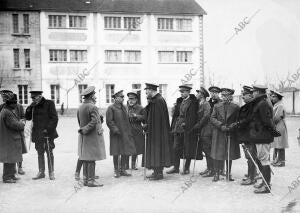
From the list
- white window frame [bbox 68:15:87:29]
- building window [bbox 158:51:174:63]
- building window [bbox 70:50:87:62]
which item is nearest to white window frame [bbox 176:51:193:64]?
building window [bbox 158:51:174:63]

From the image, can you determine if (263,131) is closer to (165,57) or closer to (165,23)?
(165,57)

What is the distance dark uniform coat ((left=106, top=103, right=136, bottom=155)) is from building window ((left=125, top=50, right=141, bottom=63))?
28982 millimetres

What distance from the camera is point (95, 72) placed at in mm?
37812

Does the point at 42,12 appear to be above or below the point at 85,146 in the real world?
above

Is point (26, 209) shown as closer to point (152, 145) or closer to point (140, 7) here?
point (152, 145)

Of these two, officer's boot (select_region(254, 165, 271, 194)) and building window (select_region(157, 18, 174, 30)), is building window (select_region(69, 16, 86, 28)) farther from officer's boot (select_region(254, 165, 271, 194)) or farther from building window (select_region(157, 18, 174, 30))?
officer's boot (select_region(254, 165, 271, 194))

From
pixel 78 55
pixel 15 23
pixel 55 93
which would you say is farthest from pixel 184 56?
pixel 15 23

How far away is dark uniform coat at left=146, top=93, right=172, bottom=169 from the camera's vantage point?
28.5 feet

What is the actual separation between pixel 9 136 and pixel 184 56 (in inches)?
1234

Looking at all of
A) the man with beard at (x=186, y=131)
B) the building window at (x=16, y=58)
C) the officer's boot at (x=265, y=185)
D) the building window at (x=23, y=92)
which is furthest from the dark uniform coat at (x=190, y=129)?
the building window at (x=16, y=58)

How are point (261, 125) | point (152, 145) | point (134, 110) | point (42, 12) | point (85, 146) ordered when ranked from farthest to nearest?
point (42, 12) < point (134, 110) < point (152, 145) < point (85, 146) < point (261, 125)

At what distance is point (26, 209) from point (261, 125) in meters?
4.42

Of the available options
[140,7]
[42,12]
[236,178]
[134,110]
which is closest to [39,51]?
[42,12]

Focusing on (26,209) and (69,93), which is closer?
(26,209)
